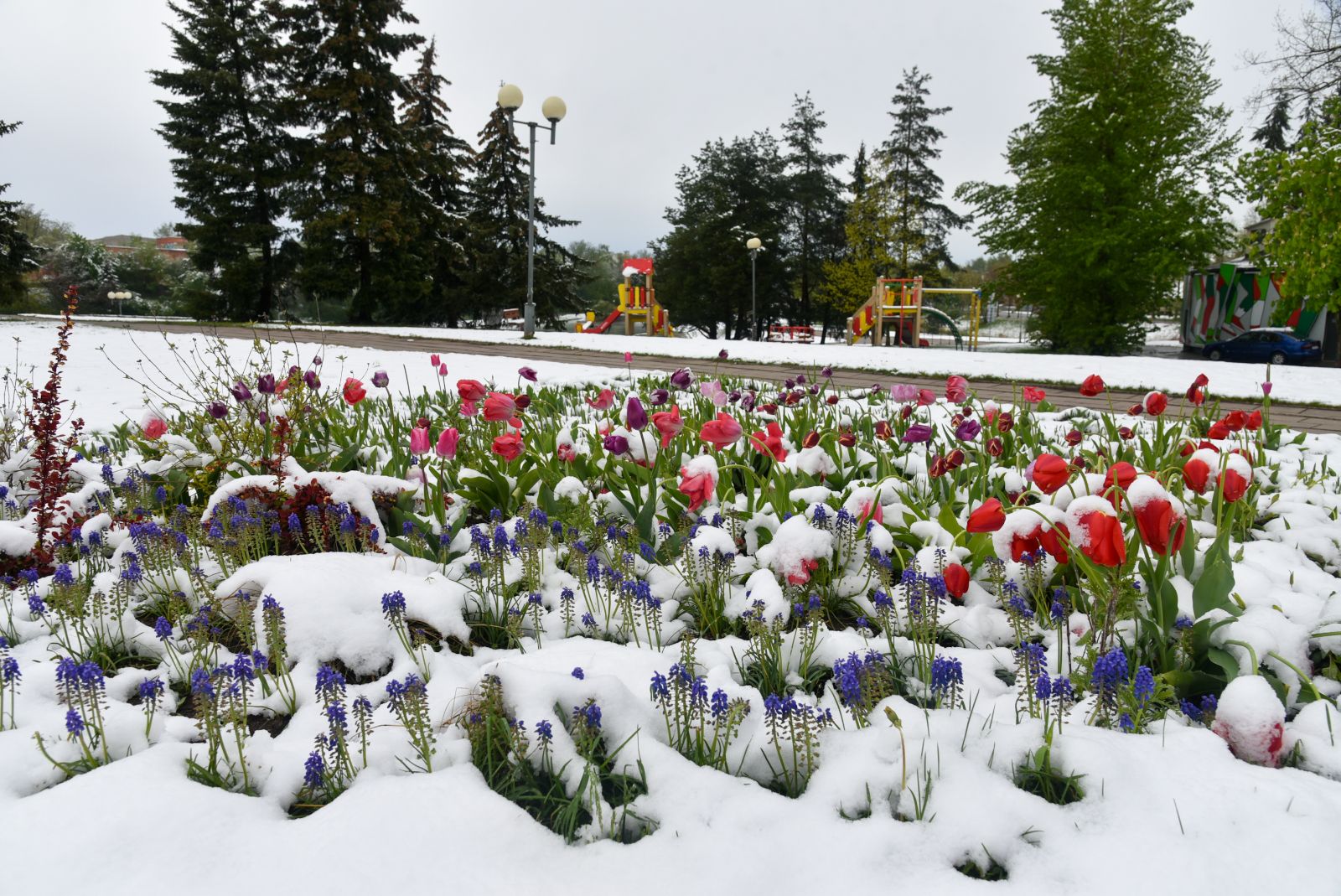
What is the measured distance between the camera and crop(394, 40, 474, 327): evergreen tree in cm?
2883

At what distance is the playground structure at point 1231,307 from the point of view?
24688 mm

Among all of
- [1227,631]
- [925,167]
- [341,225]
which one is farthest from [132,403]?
[925,167]

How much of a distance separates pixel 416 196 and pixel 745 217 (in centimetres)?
1685

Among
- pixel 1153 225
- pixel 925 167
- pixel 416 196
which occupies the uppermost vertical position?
pixel 925 167

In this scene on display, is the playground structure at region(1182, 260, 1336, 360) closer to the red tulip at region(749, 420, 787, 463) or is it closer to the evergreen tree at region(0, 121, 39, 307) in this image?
the red tulip at region(749, 420, 787, 463)

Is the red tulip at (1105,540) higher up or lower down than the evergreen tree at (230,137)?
lower down

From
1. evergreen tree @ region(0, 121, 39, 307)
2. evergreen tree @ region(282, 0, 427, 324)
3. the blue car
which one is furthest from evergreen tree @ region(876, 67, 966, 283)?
evergreen tree @ region(0, 121, 39, 307)

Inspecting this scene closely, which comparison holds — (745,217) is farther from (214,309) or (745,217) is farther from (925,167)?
(214,309)

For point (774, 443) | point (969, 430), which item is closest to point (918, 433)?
point (969, 430)

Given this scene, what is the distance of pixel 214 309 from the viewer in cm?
2906

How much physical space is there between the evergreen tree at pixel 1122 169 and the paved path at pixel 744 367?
33.9ft

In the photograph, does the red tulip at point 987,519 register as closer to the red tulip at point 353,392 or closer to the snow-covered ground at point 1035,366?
the red tulip at point 353,392

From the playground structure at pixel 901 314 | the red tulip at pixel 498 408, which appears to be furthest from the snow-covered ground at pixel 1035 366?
the playground structure at pixel 901 314

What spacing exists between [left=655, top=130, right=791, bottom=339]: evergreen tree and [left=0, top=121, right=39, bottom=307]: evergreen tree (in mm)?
26533
